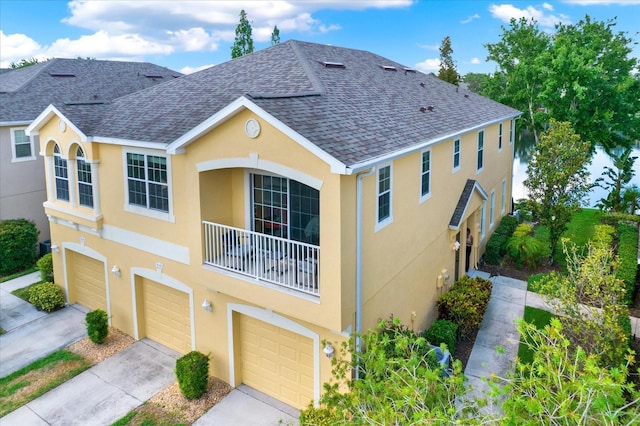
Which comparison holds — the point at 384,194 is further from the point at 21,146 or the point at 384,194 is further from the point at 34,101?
the point at 34,101

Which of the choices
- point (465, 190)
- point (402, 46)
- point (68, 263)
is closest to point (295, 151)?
point (465, 190)

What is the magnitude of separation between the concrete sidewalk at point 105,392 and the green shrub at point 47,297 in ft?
13.4

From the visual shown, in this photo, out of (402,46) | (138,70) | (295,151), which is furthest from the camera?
(402,46)

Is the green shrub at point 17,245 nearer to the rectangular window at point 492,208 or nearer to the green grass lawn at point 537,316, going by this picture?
the green grass lawn at point 537,316

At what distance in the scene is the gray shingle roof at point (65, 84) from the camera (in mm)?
21562

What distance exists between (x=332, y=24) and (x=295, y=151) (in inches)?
1306

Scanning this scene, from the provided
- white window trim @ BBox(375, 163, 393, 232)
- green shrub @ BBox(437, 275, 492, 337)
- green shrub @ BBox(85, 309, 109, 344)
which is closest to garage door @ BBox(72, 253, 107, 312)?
green shrub @ BBox(85, 309, 109, 344)

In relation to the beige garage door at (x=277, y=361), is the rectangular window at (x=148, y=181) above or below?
above

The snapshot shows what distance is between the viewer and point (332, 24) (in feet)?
128

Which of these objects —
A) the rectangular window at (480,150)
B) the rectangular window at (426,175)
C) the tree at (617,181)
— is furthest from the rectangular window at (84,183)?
the tree at (617,181)

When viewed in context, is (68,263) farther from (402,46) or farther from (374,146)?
(402,46)

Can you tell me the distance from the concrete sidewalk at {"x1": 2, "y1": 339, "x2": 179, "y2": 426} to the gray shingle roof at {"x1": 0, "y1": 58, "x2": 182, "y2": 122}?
1212 cm

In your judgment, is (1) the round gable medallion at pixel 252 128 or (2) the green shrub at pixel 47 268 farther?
(2) the green shrub at pixel 47 268

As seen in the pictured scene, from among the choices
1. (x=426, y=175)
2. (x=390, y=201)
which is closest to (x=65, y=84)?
(x=426, y=175)
